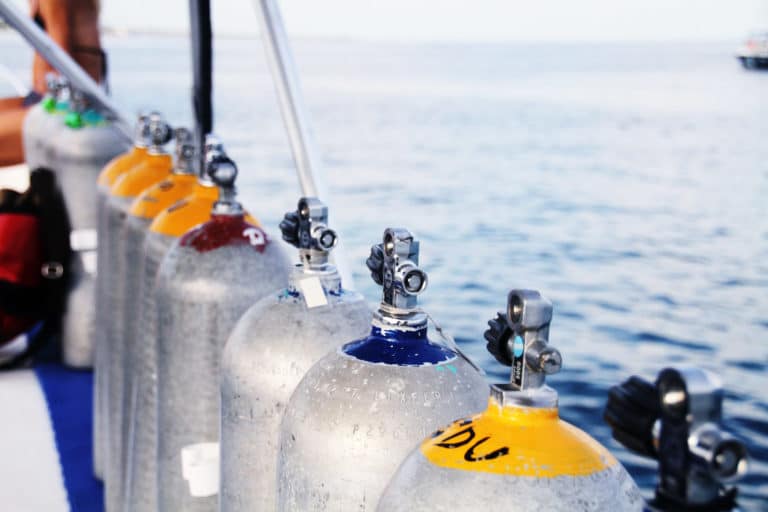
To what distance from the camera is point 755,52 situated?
211ft

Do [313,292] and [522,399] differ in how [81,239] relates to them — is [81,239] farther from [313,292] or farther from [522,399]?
[522,399]

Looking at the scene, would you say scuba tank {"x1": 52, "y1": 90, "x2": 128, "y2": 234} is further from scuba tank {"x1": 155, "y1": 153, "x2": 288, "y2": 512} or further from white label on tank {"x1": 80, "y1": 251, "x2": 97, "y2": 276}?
scuba tank {"x1": 155, "y1": 153, "x2": 288, "y2": 512}

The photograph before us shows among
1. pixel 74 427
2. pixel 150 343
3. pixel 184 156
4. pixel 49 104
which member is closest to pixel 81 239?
pixel 49 104

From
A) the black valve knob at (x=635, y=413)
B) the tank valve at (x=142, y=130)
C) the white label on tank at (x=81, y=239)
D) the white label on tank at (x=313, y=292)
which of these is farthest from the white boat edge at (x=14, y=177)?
the black valve knob at (x=635, y=413)

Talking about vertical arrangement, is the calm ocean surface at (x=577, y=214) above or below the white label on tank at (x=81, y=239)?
below

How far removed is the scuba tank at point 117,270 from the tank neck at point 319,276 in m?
1.04

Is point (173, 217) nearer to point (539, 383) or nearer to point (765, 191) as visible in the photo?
point (539, 383)

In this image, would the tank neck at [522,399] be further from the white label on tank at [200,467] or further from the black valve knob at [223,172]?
the black valve knob at [223,172]

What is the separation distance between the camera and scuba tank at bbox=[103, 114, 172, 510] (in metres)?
2.55

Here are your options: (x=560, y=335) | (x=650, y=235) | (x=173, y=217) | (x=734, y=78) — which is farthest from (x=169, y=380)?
(x=734, y=78)

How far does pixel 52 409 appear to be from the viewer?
3.65 m

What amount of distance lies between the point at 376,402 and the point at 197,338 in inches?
26.8

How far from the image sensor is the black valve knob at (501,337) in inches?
41.5

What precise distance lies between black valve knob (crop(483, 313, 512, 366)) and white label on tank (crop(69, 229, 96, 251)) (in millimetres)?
3097
